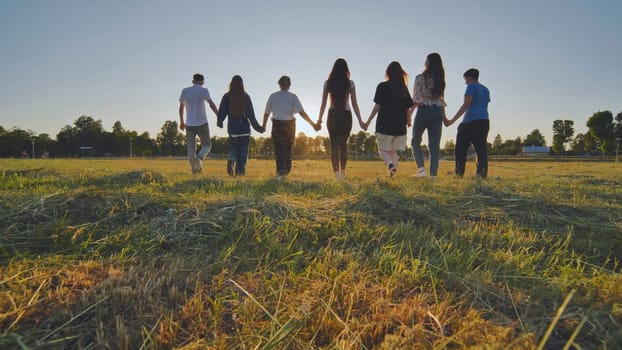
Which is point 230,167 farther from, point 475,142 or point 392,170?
point 475,142

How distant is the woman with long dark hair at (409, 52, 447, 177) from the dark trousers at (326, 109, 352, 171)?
1.46 meters

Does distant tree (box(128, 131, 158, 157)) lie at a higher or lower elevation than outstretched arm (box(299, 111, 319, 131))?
higher

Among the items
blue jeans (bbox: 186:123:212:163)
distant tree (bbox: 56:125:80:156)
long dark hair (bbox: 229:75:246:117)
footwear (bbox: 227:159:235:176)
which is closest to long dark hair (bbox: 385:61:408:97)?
long dark hair (bbox: 229:75:246:117)

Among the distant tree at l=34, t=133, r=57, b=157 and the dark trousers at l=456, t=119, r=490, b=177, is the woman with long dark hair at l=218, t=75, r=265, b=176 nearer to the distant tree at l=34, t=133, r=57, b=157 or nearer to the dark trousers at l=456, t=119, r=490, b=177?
the dark trousers at l=456, t=119, r=490, b=177

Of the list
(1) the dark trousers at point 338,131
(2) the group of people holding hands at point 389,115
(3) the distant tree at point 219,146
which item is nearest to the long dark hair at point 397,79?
(2) the group of people holding hands at point 389,115

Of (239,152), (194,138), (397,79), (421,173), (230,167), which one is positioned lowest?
(421,173)

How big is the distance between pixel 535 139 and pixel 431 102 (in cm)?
14921

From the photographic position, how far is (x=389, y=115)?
6.19m

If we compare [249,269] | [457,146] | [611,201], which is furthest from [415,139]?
[249,269]

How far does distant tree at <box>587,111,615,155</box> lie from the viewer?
6556cm

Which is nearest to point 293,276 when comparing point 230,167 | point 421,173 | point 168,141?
point 421,173

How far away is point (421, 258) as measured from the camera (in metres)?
1.66

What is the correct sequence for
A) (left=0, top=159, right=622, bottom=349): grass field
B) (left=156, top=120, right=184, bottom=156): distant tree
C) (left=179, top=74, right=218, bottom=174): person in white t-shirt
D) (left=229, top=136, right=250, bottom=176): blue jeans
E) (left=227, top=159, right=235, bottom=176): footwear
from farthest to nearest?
(left=156, top=120, right=184, bottom=156): distant tree → (left=179, top=74, right=218, bottom=174): person in white t-shirt → (left=229, top=136, right=250, bottom=176): blue jeans → (left=227, top=159, right=235, bottom=176): footwear → (left=0, top=159, right=622, bottom=349): grass field

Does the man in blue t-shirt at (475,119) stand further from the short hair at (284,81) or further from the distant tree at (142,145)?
the distant tree at (142,145)
